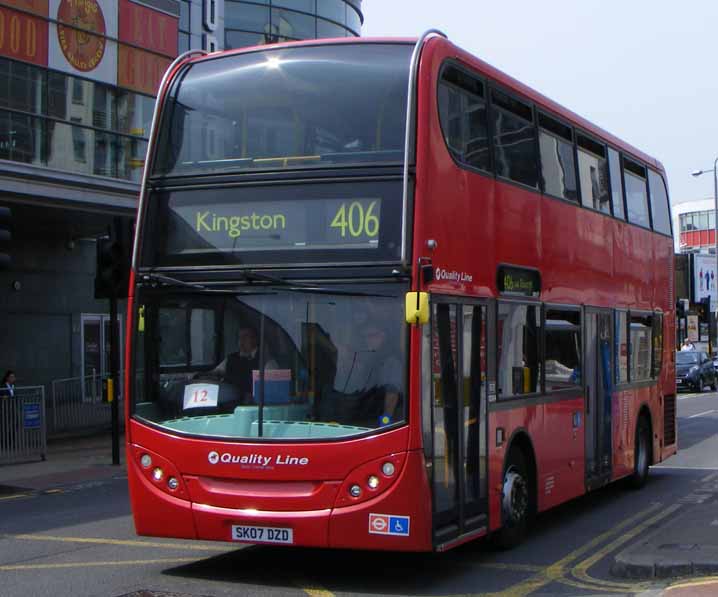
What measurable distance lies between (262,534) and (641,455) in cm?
815

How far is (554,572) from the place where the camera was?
30.1 feet

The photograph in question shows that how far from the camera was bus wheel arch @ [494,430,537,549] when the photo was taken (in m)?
9.78

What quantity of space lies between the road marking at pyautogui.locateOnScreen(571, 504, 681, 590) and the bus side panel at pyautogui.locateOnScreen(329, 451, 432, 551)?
1691 mm

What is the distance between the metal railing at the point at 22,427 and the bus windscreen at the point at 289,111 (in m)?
11.0

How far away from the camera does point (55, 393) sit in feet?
78.3

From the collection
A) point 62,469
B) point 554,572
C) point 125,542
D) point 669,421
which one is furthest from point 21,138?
point 554,572

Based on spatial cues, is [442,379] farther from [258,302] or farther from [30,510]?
[30,510]

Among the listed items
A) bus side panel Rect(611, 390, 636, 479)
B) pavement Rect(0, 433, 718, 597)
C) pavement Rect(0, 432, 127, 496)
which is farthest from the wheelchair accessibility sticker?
pavement Rect(0, 432, 127, 496)

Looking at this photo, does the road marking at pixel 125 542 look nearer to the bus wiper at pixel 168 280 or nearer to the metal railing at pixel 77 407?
the bus wiper at pixel 168 280

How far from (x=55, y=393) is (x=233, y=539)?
16603mm

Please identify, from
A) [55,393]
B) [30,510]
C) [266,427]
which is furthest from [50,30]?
[266,427]

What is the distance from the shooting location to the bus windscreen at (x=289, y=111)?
27.7 ft

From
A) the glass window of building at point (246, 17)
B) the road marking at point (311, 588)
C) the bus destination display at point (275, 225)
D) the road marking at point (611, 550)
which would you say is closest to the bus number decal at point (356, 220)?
the bus destination display at point (275, 225)

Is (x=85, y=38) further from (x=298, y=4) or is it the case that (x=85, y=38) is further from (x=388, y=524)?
(x=388, y=524)
